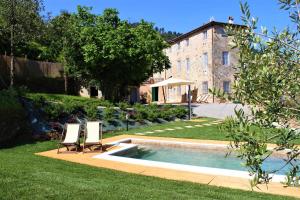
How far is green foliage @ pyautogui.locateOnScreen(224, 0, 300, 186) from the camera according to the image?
280cm

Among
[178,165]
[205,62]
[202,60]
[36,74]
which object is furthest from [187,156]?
[202,60]

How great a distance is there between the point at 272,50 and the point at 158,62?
1033 inches

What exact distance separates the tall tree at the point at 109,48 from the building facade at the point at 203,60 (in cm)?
880

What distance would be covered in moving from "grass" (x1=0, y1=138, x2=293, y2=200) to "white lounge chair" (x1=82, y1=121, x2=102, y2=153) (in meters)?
2.98

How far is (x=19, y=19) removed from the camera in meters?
25.8

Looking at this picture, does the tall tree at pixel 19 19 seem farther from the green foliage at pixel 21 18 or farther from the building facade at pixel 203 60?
the building facade at pixel 203 60

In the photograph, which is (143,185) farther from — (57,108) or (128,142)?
(57,108)

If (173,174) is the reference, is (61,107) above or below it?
above

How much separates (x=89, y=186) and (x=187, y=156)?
20.9ft

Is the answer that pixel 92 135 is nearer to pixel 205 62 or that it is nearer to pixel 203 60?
pixel 205 62

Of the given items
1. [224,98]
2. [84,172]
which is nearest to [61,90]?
[84,172]

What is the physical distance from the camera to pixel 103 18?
27203mm

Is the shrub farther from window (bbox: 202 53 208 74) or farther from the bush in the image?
window (bbox: 202 53 208 74)

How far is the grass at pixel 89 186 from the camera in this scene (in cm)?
655
